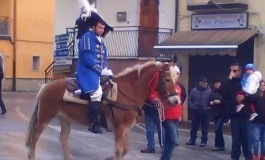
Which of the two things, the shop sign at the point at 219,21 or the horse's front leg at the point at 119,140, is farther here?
the shop sign at the point at 219,21

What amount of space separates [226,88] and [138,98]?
315 centimetres

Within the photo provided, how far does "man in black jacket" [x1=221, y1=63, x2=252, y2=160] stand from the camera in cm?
1324

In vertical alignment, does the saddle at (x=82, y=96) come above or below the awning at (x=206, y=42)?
below

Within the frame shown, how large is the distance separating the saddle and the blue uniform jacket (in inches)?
7.6

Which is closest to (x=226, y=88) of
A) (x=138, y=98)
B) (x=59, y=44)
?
(x=138, y=98)

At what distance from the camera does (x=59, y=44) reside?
25656 millimetres

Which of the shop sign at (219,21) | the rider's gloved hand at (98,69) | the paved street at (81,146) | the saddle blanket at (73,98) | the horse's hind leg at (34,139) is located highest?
the shop sign at (219,21)

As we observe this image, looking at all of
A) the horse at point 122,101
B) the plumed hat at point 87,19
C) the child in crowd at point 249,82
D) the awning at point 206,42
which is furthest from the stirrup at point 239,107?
the awning at point 206,42

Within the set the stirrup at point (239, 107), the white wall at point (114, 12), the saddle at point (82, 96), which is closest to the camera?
the saddle at point (82, 96)

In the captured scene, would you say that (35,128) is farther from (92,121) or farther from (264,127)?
(264,127)

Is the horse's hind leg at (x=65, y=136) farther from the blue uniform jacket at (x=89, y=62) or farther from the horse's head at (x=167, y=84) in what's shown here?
the horse's head at (x=167, y=84)

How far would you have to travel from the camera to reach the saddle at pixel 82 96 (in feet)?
35.9

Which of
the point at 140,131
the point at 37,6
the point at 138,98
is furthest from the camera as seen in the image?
the point at 37,6

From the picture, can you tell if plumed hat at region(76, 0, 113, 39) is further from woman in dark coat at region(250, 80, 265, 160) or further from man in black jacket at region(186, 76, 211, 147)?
man in black jacket at region(186, 76, 211, 147)
